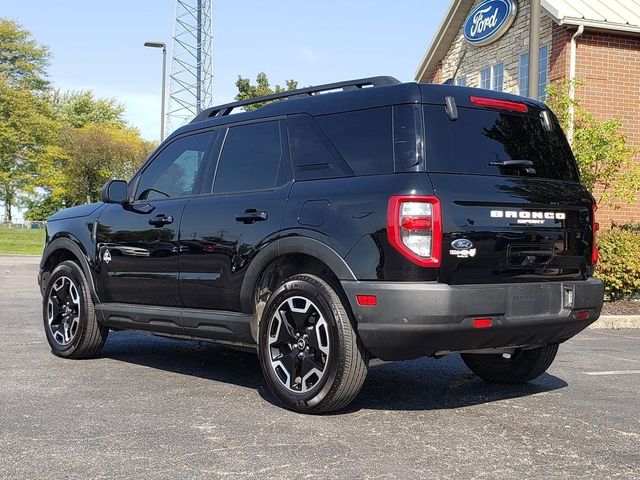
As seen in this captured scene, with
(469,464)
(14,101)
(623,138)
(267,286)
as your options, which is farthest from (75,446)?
(14,101)

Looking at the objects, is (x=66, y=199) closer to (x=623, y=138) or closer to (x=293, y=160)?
(x=623, y=138)

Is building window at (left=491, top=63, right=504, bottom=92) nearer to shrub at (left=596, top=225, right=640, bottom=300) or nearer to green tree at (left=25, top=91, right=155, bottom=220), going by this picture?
shrub at (left=596, top=225, right=640, bottom=300)

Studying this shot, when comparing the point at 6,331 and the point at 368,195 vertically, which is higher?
the point at 368,195

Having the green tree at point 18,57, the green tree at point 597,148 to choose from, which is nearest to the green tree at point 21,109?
the green tree at point 18,57

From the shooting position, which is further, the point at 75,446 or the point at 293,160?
the point at 293,160

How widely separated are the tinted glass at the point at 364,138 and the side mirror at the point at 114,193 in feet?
6.76

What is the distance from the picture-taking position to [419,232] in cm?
428

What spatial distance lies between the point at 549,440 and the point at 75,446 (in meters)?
2.47

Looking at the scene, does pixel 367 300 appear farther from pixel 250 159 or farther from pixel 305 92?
pixel 305 92

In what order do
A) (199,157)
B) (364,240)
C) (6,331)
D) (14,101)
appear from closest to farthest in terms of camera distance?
(364,240) → (199,157) → (6,331) → (14,101)

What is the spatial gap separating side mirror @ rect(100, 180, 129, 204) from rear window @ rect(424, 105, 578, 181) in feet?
9.15

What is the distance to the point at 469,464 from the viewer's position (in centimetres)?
375

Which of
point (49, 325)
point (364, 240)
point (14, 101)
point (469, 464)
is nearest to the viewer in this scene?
point (469, 464)

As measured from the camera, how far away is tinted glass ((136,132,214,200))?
5.88m
